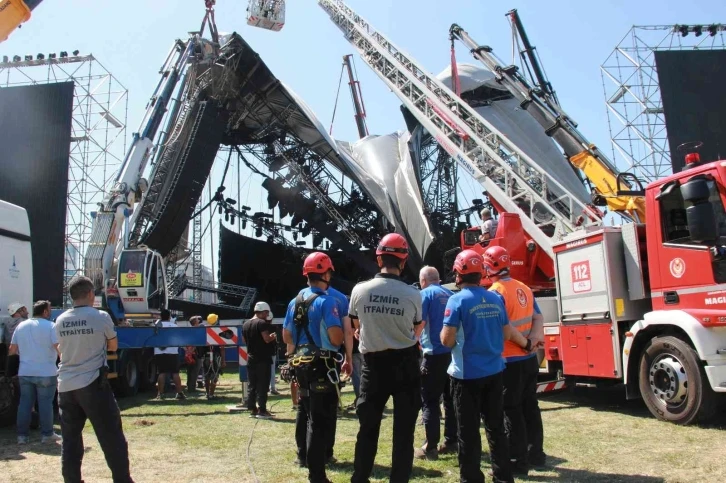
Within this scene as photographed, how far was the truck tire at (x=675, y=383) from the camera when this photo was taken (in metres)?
6.28

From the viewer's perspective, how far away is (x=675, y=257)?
6.79 meters

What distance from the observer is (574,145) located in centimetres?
1315

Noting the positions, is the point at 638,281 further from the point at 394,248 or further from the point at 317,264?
the point at 317,264

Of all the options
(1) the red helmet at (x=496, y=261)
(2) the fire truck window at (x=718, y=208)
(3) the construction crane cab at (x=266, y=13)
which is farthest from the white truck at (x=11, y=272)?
(3) the construction crane cab at (x=266, y=13)

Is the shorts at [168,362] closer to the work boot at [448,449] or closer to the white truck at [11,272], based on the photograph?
the white truck at [11,272]

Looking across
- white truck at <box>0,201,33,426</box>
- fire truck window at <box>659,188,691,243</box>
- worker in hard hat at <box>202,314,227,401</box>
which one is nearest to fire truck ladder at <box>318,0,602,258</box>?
fire truck window at <box>659,188,691,243</box>

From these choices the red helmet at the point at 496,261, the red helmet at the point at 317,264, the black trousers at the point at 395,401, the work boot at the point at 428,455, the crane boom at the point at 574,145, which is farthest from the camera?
the crane boom at the point at 574,145

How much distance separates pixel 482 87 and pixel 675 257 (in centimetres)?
2026

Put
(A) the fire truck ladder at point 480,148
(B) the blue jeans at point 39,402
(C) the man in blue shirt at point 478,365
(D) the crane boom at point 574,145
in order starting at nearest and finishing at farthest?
(C) the man in blue shirt at point 478,365, (B) the blue jeans at point 39,402, (D) the crane boom at point 574,145, (A) the fire truck ladder at point 480,148

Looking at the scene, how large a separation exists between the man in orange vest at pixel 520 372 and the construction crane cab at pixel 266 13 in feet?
64.5

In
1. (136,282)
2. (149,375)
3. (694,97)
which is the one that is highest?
(694,97)

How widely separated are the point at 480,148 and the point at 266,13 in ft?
39.5

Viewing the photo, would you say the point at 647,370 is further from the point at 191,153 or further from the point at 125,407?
the point at 191,153

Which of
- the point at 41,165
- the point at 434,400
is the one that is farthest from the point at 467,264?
the point at 41,165
